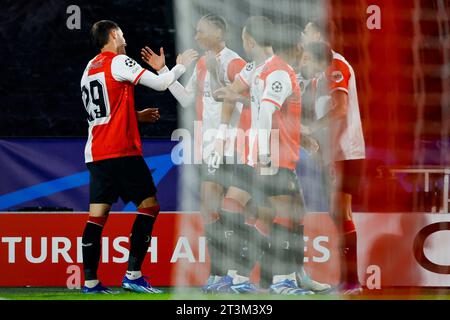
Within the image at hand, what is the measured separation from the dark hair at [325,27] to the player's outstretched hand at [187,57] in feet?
1.59

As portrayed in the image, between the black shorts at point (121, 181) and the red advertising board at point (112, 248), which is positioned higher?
the black shorts at point (121, 181)

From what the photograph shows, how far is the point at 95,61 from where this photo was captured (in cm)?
587

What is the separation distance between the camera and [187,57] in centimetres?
588

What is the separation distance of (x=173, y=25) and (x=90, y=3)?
346 millimetres

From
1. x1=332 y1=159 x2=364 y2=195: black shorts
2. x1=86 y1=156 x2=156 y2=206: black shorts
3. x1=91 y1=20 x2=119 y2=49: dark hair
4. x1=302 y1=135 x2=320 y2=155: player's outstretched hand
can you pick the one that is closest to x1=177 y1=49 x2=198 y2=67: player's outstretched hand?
x1=91 y1=20 x2=119 y2=49: dark hair

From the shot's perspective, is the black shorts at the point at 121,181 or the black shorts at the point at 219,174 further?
the black shorts at the point at 219,174

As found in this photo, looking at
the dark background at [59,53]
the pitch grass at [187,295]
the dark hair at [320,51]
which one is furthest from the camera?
the dark background at [59,53]

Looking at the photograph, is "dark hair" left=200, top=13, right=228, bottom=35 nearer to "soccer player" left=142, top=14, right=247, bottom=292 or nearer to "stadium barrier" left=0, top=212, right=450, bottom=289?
"soccer player" left=142, top=14, right=247, bottom=292

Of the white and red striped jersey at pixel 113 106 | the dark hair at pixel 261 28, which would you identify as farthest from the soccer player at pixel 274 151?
the white and red striped jersey at pixel 113 106

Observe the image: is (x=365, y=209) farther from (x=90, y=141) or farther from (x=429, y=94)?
(x=90, y=141)

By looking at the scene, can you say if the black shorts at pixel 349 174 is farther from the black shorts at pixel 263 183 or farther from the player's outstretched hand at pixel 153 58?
the player's outstretched hand at pixel 153 58

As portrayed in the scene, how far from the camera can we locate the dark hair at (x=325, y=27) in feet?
19.1
